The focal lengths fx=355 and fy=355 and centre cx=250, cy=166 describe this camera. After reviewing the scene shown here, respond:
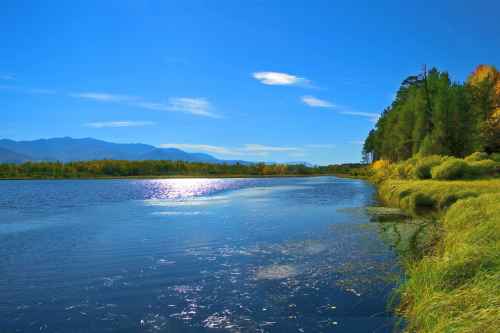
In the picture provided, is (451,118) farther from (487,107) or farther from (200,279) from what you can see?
(200,279)

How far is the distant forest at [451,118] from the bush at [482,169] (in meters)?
15.8

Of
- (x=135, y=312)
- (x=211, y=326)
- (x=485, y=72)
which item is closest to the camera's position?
(x=211, y=326)

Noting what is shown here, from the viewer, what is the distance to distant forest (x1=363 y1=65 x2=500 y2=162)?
54656mm

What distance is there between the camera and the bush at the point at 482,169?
1405 inches

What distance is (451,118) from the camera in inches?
2178

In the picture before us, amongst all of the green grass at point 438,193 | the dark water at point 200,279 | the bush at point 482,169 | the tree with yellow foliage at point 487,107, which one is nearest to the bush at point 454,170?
the bush at point 482,169

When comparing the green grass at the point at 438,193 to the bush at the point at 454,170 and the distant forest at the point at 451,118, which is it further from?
the distant forest at the point at 451,118

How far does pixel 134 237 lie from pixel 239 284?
12.4 meters

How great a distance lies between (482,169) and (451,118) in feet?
73.6

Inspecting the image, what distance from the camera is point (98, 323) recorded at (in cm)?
1020

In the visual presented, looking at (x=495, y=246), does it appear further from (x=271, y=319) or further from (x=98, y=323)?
(x=98, y=323)

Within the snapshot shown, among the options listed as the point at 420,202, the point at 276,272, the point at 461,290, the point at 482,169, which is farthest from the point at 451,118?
the point at 461,290

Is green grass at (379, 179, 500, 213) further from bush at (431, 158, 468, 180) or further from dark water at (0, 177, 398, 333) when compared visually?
dark water at (0, 177, 398, 333)

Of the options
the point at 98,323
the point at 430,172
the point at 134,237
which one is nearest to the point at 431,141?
the point at 430,172
